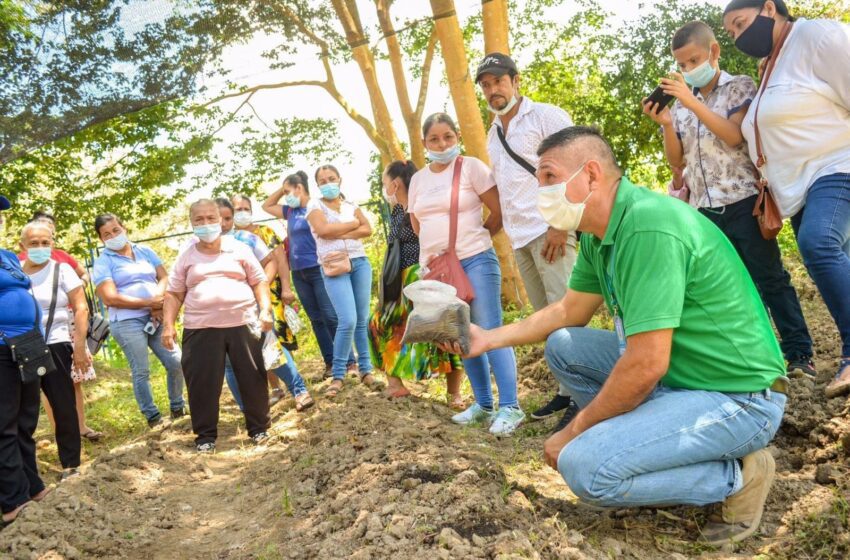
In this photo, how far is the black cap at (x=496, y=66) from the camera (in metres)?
4.23

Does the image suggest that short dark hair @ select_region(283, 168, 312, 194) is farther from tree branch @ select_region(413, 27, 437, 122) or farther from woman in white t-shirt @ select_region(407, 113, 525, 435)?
tree branch @ select_region(413, 27, 437, 122)

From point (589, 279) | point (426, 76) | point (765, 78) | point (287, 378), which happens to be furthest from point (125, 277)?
point (426, 76)

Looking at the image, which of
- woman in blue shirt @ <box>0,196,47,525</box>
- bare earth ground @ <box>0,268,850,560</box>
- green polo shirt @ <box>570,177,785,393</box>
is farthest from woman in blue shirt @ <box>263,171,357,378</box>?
green polo shirt @ <box>570,177,785,393</box>

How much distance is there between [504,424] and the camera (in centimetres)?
421

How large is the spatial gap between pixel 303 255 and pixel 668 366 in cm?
435

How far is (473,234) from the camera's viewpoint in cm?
438

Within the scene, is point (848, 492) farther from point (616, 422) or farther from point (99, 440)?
point (99, 440)

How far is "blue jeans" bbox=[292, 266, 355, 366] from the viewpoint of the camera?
6504 mm

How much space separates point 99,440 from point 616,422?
5329 millimetres

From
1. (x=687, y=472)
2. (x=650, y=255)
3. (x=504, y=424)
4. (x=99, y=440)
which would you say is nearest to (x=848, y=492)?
(x=687, y=472)

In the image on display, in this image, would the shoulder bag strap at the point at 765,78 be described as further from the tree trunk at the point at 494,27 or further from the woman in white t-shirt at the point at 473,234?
the tree trunk at the point at 494,27

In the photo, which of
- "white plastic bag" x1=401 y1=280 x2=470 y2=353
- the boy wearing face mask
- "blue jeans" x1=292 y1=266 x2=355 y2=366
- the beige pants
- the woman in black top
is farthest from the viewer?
"blue jeans" x1=292 y1=266 x2=355 y2=366

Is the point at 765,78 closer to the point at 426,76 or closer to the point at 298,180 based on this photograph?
the point at 298,180

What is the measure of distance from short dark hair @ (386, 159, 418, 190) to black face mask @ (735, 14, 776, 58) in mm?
2272
